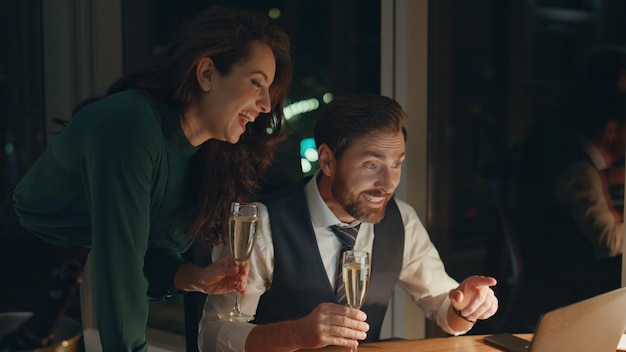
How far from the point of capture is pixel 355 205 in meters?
2.02

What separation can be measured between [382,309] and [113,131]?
0.98m

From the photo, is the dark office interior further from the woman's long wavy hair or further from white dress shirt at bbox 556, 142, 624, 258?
the woman's long wavy hair

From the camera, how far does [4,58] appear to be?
2.75m

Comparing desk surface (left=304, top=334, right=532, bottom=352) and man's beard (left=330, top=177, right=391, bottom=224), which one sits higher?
man's beard (left=330, top=177, right=391, bottom=224)

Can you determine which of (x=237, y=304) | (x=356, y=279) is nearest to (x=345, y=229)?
(x=237, y=304)

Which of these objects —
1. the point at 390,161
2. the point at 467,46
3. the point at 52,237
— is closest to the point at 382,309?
the point at 390,161

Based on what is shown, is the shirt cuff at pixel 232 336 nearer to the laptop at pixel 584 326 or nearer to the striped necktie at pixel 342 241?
the striped necktie at pixel 342 241

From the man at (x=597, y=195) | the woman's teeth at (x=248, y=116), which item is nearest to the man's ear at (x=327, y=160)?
the woman's teeth at (x=248, y=116)

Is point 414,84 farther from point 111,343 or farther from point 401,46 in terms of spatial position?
point 111,343

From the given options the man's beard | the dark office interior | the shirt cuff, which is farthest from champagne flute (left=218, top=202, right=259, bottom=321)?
the dark office interior

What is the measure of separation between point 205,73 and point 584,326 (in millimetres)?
1027

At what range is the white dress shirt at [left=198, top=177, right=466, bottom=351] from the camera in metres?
1.87

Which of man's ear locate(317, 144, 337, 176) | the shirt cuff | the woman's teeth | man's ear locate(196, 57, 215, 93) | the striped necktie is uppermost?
man's ear locate(196, 57, 215, 93)

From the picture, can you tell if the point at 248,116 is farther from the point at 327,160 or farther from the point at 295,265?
the point at 295,265
